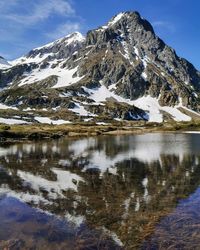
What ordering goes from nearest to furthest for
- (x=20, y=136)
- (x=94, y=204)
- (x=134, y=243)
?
(x=134, y=243) → (x=94, y=204) → (x=20, y=136)

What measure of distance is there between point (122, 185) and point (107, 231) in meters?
18.7

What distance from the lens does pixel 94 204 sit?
34281 millimetres

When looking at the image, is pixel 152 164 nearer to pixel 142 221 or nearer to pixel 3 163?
pixel 3 163

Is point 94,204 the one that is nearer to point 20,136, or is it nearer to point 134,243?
point 134,243

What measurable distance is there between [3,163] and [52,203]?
33850mm

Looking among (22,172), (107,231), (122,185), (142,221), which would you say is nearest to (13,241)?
(107,231)

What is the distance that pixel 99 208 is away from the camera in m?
32.8

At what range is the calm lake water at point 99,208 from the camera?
23938mm

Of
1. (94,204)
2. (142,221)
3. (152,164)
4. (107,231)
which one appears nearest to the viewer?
(107,231)

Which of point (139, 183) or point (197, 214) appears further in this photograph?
point (139, 183)

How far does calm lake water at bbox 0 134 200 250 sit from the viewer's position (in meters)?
23.9

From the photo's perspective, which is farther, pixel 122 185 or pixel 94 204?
pixel 122 185

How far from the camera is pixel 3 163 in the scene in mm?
66000

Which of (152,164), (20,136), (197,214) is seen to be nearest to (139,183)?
(197,214)
